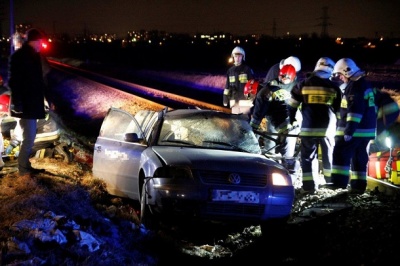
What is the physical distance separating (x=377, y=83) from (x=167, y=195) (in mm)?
21432

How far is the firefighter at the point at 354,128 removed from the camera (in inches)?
279

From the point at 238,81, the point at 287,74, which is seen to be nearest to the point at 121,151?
the point at 287,74

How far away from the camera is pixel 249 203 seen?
221 inches

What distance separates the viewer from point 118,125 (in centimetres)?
767

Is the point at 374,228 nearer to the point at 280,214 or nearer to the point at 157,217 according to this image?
the point at 280,214

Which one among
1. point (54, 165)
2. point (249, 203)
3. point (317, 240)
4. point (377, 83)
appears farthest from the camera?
point (377, 83)

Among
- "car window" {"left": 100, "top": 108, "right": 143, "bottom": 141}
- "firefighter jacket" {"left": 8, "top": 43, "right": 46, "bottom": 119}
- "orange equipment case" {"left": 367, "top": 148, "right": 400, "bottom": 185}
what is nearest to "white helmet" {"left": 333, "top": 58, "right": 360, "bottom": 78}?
"orange equipment case" {"left": 367, "top": 148, "right": 400, "bottom": 185}

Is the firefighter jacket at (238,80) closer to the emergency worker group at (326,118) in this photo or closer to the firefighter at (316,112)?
the emergency worker group at (326,118)

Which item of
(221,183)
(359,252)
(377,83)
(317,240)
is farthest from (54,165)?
(377,83)

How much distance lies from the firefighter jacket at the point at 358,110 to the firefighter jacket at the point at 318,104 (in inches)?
12.4

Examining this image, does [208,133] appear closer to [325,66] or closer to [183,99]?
[325,66]

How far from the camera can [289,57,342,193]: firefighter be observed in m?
7.64

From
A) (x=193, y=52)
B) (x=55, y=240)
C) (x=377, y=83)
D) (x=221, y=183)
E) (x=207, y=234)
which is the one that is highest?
(x=193, y=52)

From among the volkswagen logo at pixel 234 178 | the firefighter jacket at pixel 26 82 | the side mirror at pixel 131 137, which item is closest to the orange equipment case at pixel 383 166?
the volkswagen logo at pixel 234 178
